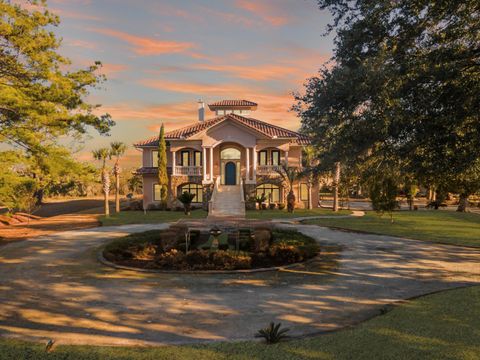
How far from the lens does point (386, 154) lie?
11953 millimetres

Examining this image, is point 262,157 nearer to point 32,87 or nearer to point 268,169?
point 268,169

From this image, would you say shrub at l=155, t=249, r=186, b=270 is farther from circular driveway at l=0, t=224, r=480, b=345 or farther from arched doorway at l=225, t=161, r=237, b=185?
arched doorway at l=225, t=161, r=237, b=185

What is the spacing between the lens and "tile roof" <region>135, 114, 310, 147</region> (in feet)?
127

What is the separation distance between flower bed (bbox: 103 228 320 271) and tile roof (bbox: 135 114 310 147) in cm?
2121

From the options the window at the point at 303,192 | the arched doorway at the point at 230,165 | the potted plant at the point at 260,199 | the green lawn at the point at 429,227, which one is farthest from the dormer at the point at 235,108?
the green lawn at the point at 429,227

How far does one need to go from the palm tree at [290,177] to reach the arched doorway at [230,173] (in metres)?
5.11

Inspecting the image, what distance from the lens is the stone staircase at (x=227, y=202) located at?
105 ft

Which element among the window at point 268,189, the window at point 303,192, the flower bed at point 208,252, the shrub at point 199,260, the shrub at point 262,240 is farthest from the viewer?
the window at point 303,192

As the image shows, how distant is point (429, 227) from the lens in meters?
25.5

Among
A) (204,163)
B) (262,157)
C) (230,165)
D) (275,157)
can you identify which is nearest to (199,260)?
(204,163)

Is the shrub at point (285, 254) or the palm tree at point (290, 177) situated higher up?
the palm tree at point (290, 177)

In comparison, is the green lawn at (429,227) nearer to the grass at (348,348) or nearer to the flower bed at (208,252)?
the flower bed at (208,252)

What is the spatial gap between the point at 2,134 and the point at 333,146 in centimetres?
1539

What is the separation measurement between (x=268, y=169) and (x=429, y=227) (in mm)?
18393
